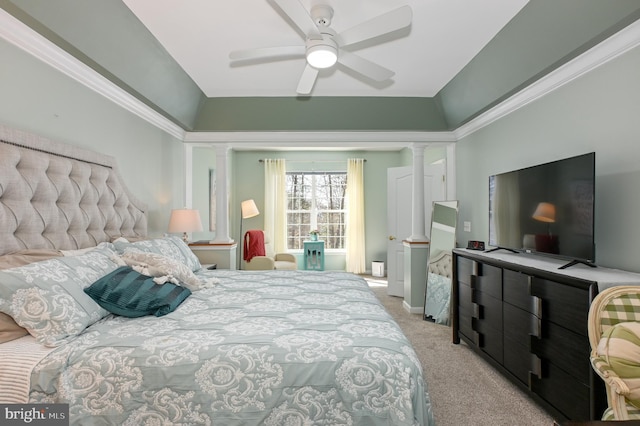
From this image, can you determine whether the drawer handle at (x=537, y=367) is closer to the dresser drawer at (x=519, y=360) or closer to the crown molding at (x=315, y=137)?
the dresser drawer at (x=519, y=360)

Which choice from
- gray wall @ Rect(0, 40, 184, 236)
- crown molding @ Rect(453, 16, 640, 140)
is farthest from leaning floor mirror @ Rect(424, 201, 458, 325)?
gray wall @ Rect(0, 40, 184, 236)

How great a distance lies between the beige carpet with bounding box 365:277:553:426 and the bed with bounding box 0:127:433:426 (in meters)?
0.92

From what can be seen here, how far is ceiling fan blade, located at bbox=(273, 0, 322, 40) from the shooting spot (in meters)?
1.70

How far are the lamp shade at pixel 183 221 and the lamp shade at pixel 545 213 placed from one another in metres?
3.06

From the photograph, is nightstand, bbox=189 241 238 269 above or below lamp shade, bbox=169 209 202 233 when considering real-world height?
below

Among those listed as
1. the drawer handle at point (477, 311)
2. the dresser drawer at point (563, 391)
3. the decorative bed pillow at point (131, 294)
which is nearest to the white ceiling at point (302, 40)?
the decorative bed pillow at point (131, 294)

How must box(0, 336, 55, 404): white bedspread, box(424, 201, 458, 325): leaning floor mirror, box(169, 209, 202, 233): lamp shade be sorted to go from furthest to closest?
box(424, 201, 458, 325): leaning floor mirror
box(169, 209, 202, 233): lamp shade
box(0, 336, 55, 404): white bedspread

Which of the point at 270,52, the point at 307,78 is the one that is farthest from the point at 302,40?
the point at 270,52

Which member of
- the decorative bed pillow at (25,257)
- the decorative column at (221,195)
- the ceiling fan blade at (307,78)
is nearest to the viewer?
the decorative bed pillow at (25,257)

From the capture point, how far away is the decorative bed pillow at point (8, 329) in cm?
137

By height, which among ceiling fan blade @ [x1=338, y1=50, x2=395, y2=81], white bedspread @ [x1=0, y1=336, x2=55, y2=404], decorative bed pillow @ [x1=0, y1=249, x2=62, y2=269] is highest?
ceiling fan blade @ [x1=338, y1=50, x2=395, y2=81]

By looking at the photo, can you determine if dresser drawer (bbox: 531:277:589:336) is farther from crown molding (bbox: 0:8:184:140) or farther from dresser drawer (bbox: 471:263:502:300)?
crown molding (bbox: 0:8:184:140)

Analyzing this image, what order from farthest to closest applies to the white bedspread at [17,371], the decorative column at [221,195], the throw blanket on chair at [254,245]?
the throw blanket on chair at [254,245]
the decorative column at [221,195]
the white bedspread at [17,371]

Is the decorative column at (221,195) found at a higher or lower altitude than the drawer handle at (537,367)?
higher
